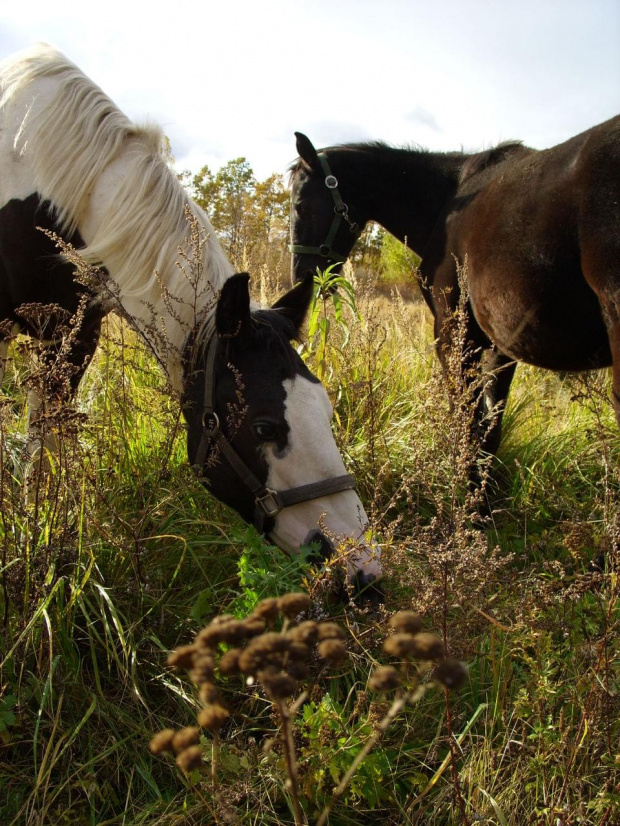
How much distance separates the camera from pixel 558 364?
3.32 m

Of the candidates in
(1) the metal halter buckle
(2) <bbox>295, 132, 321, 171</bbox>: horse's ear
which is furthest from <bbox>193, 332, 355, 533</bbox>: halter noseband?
(2) <bbox>295, 132, 321, 171</bbox>: horse's ear

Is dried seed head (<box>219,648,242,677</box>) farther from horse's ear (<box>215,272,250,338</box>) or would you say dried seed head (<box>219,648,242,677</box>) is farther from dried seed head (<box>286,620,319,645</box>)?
horse's ear (<box>215,272,250,338</box>)

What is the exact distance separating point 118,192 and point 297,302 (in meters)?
0.89

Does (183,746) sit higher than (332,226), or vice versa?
(332,226)

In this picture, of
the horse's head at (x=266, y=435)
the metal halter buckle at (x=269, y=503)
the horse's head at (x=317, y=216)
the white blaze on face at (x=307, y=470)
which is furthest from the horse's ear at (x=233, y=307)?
the horse's head at (x=317, y=216)

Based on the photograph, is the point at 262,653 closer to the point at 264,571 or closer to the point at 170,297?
the point at 264,571

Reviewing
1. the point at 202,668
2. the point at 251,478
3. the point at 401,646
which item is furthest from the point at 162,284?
the point at 401,646

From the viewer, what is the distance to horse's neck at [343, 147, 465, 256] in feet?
14.7

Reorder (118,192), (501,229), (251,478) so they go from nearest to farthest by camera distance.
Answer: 1. (251,478)
2. (118,192)
3. (501,229)

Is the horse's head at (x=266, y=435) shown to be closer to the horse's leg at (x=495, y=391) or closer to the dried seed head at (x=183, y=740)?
the dried seed head at (x=183, y=740)

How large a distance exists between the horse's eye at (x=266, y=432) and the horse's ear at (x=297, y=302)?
0.58 metres

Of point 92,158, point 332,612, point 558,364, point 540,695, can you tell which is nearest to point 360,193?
point 558,364

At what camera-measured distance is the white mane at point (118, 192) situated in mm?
2484

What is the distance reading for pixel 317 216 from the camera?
4898mm
